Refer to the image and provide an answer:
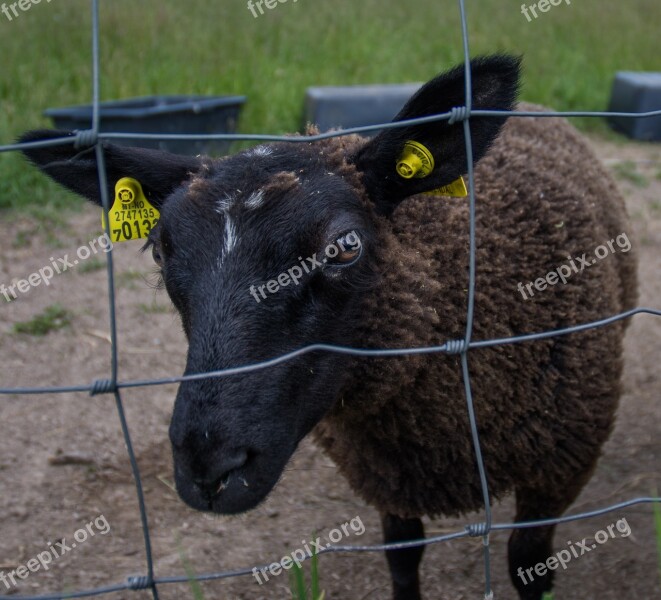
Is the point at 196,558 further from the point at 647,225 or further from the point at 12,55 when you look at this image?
the point at 12,55

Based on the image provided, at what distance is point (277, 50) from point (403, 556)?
768cm

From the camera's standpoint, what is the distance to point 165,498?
12.3ft

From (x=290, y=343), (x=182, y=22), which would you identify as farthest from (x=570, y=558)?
(x=182, y=22)

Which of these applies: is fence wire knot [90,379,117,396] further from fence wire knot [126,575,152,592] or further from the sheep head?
fence wire knot [126,575,152,592]

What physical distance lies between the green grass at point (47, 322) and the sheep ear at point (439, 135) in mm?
3343

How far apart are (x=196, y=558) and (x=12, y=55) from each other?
658 cm

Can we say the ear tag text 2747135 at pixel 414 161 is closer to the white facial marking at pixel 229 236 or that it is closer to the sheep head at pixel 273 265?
the sheep head at pixel 273 265

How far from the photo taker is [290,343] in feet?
7.04

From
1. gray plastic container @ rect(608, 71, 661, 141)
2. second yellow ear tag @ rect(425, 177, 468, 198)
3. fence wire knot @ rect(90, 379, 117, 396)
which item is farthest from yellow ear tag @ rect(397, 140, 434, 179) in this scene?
gray plastic container @ rect(608, 71, 661, 141)

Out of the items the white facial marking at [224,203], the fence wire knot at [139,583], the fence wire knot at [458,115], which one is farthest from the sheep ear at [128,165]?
the fence wire knot at [139,583]

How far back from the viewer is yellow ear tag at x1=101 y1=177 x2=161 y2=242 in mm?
2490

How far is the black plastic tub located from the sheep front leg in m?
4.16

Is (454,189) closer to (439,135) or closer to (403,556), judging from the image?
(439,135)

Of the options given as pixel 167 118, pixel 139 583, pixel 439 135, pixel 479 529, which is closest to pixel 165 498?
pixel 139 583
